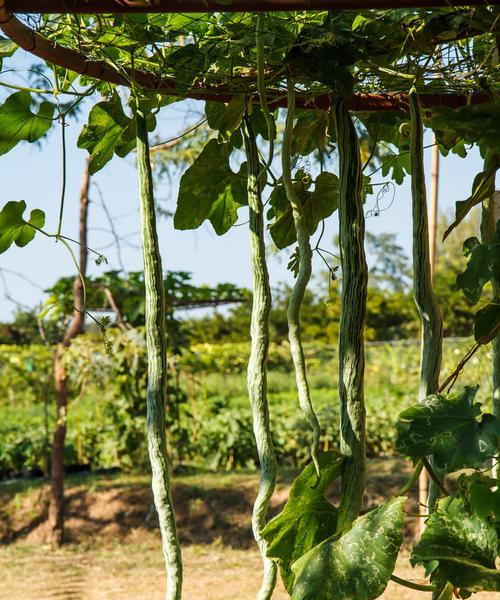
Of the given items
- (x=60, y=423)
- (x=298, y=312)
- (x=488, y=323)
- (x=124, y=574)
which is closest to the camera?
(x=298, y=312)

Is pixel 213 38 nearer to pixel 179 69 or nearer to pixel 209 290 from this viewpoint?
pixel 179 69

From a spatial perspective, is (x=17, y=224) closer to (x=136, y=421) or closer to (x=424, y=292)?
(x=424, y=292)

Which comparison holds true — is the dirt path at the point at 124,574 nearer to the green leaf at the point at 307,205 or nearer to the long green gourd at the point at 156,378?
→ the green leaf at the point at 307,205

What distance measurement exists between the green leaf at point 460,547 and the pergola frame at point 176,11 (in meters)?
0.57

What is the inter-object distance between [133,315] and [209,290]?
0.56 meters

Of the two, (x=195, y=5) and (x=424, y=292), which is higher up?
(x=195, y=5)

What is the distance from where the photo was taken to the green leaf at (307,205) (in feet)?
4.74

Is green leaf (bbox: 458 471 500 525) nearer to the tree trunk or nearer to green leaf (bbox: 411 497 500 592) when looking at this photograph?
green leaf (bbox: 411 497 500 592)

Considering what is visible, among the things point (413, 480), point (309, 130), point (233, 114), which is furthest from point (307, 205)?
point (413, 480)

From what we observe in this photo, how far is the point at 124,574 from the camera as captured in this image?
4.55 m

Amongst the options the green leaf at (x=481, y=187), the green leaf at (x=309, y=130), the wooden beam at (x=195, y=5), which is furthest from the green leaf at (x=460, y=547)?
the green leaf at (x=309, y=130)

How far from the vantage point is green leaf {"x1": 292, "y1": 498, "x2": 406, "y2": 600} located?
37.1 inches

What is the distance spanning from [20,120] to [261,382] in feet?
1.74

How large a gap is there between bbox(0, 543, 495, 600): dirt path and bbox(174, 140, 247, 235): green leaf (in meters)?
2.86
